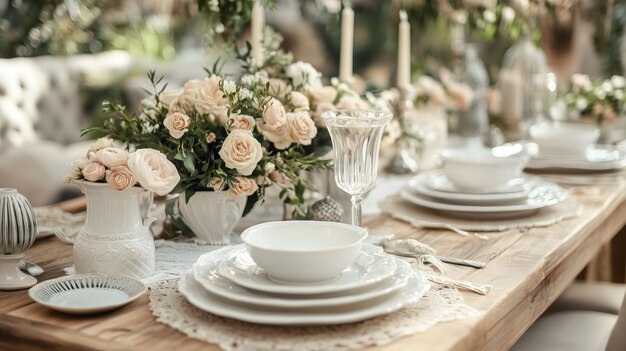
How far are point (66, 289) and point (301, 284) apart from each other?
1.11 feet

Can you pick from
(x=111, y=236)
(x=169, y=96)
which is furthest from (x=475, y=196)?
(x=111, y=236)

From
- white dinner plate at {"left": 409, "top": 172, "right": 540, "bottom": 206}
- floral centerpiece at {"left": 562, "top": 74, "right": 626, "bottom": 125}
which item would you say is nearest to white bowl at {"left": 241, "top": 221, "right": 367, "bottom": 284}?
white dinner plate at {"left": 409, "top": 172, "right": 540, "bottom": 206}

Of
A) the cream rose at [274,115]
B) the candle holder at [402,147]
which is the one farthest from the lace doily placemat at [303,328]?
the candle holder at [402,147]

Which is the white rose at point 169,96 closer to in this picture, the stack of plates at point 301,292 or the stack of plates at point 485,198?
the stack of plates at point 301,292

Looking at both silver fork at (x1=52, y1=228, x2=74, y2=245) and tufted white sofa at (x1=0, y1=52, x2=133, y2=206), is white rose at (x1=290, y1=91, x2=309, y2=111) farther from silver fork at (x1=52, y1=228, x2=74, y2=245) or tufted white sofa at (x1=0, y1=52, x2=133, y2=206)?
tufted white sofa at (x1=0, y1=52, x2=133, y2=206)

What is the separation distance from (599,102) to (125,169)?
5.99ft

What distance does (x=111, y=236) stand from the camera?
122 cm

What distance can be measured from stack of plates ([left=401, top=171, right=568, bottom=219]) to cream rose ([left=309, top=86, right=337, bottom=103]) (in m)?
0.31

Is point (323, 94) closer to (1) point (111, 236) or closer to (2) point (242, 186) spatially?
(2) point (242, 186)

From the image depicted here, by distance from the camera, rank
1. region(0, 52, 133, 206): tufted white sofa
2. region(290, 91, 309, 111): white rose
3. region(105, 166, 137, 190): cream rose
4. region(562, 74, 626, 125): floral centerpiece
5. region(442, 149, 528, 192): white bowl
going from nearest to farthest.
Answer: region(105, 166, 137, 190): cream rose < region(290, 91, 309, 111): white rose < region(442, 149, 528, 192): white bowl < region(562, 74, 626, 125): floral centerpiece < region(0, 52, 133, 206): tufted white sofa

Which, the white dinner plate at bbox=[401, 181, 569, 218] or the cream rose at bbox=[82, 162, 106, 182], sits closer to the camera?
the cream rose at bbox=[82, 162, 106, 182]

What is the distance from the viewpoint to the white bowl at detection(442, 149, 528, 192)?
1714 millimetres

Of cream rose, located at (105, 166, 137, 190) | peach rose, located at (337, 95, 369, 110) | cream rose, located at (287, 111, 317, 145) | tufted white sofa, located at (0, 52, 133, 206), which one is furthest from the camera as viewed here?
tufted white sofa, located at (0, 52, 133, 206)

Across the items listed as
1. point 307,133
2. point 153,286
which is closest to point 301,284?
→ point 153,286
